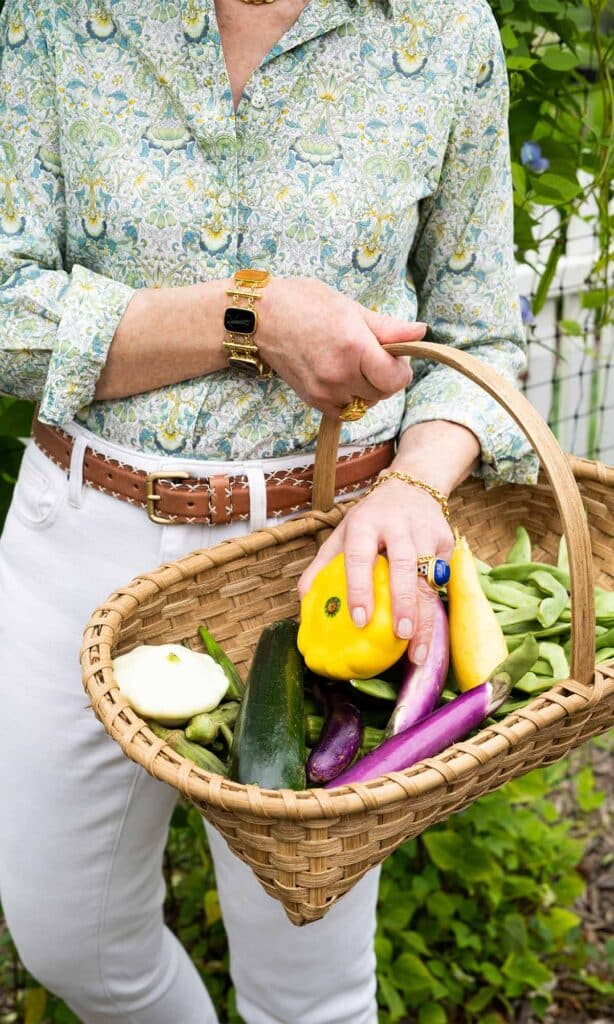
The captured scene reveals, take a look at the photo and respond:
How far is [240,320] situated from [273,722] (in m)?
0.43

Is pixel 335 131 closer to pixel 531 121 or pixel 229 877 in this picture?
pixel 531 121

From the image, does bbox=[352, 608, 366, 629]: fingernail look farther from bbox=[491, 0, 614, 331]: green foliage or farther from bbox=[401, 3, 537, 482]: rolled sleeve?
bbox=[491, 0, 614, 331]: green foliage

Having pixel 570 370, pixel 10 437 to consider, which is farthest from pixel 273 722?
pixel 570 370

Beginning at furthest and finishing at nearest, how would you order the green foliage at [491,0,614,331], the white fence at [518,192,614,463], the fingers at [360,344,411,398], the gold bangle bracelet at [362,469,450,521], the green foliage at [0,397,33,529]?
the white fence at [518,192,614,463] < the green foliage at [491,0,614,331] < the green foliage at [0,397,33,529] < the gold bangle bracelet at [362,469,450,521] < the fingers at [360,344,411,398]

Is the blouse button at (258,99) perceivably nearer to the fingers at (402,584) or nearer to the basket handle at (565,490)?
the basket handle at (565,490)

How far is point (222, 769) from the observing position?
1.11 meters

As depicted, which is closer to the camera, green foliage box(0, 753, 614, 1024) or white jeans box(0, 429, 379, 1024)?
white jeans box(0, 429, 379, 1024)

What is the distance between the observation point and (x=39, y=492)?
1.38m

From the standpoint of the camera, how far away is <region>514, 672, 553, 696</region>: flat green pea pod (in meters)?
1.16

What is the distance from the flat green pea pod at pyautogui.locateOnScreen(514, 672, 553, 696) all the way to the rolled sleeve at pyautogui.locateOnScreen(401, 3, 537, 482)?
34cm

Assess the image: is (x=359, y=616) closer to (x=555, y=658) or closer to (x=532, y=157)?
(x=555, y=658)

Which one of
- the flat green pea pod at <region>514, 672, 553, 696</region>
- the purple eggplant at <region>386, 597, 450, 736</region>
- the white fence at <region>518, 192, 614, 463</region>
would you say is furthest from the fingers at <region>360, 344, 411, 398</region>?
the white fence at <region>518, 192, 614, 463</region>

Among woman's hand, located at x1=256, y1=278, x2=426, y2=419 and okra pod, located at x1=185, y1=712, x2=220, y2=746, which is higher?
woman's hand, located at x1=256, y1=278, x2=426, y2=419

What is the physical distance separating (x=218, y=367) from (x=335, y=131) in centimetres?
30
